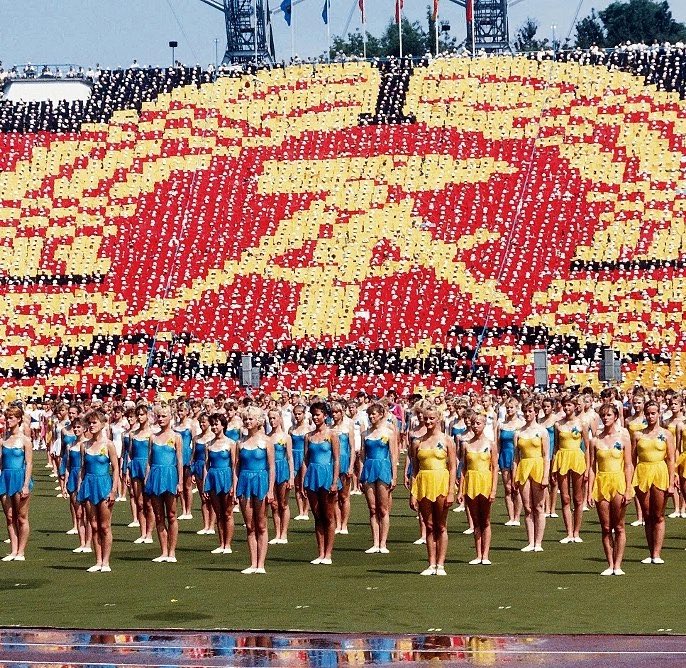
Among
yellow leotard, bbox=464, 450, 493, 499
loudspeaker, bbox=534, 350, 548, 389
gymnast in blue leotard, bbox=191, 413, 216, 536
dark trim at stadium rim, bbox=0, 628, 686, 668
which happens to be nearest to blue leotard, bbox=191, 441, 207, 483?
gymnast in blue leotard, bbox=191, 413, 216, 536

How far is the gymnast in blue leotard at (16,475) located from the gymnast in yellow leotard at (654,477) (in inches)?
271

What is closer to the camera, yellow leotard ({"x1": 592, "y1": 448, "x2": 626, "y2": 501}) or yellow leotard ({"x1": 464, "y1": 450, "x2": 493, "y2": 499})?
yellow leotard ({"x1": 592, "y1": 448, "x2": 626, "y2": 501})

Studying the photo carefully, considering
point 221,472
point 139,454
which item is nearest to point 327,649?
point 221,472

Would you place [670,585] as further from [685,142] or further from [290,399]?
[685,142]

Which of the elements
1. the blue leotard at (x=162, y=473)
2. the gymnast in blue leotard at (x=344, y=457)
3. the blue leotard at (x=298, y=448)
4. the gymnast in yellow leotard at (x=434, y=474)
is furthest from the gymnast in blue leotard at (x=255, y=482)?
the blue leotard at (x=298, y=448)

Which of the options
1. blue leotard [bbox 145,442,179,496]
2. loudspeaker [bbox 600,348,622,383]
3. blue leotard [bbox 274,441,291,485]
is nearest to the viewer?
blue leotard [bbox 145,442,179,496]

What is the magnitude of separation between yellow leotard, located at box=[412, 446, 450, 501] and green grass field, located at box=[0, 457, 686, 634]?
91 centimetres

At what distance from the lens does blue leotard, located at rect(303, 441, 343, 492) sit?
18188 millimetres

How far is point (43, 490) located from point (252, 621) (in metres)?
18.3

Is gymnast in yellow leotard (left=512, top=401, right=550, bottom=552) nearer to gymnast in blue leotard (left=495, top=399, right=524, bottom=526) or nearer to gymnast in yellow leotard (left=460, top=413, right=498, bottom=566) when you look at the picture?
gymnast in yellow leotard (left=460, top=413, right=498, bottom=566)

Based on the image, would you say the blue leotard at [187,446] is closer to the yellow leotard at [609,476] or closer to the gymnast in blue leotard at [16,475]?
the gymnast in blue leotard at [16,475]

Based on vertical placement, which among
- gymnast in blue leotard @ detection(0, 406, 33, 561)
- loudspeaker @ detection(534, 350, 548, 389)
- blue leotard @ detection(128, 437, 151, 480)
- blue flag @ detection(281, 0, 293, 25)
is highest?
blue flag @ detection(281, 0, 293, 25)

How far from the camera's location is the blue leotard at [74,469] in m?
20.1

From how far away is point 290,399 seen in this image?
1158 inches
